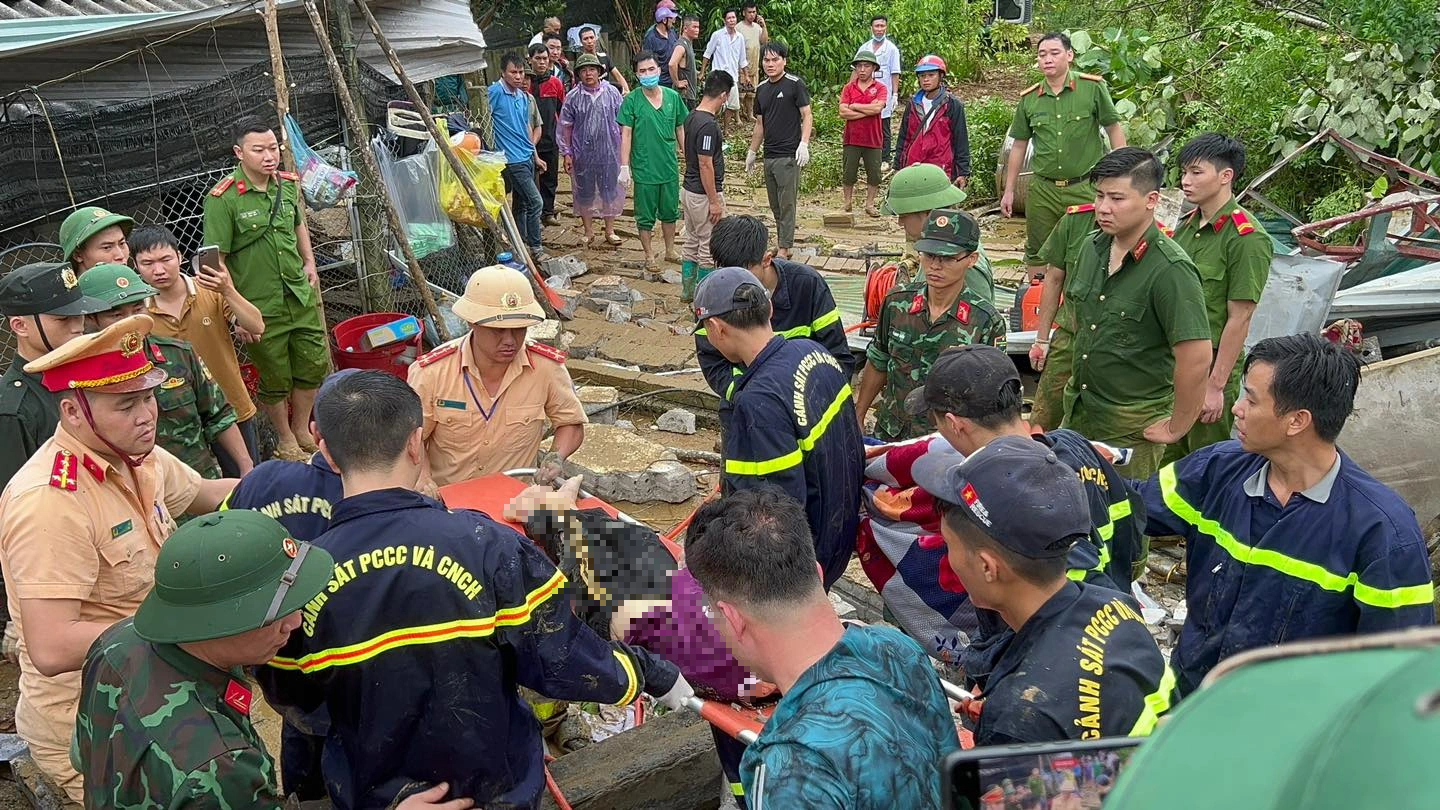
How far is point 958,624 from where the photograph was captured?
11.4ft

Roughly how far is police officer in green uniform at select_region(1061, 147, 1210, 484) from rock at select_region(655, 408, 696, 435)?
2942 mm

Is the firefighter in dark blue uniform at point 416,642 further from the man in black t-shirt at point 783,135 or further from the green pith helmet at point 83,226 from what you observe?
the man in black t-shirt at point 783,135

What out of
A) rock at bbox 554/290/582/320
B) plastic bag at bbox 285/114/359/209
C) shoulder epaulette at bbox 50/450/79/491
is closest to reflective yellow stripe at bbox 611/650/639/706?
shoulder epaulette at bbox 50/450/79/491

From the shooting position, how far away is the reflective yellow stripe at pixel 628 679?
2764mm

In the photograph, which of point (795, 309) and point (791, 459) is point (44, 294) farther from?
point (795, 309)

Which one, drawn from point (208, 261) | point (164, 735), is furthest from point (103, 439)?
point (208, 261)

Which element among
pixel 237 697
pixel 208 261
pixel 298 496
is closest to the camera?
pixel 237 697

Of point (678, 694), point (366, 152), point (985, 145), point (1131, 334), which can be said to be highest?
point (366, 152)

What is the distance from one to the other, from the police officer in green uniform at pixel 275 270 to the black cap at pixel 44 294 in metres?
2.00

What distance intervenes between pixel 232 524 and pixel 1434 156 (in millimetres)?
9744

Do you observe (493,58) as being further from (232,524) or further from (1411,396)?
(232,524)

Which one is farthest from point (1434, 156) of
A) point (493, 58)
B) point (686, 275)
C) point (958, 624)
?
point (493, 58)

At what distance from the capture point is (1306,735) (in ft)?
2.63

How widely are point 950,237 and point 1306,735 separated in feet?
13.1
